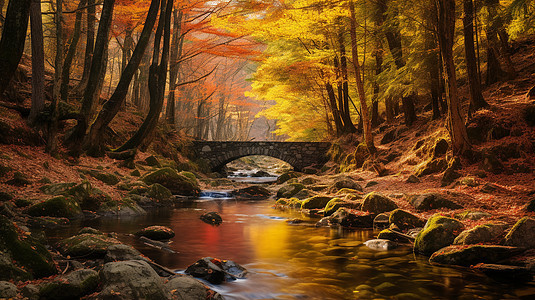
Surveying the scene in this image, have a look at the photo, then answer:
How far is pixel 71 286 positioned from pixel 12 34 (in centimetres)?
440

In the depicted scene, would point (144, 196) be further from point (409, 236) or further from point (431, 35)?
point (431, 35)

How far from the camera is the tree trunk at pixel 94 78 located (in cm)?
1068

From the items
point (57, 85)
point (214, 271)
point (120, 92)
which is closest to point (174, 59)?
point (120, 92)

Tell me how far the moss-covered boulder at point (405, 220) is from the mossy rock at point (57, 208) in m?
6.30

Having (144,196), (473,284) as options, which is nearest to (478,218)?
(473,284)

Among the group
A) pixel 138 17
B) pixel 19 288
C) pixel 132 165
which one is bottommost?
pixel 19 288

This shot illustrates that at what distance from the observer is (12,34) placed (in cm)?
585

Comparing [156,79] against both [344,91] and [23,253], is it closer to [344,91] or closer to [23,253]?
[344,91]

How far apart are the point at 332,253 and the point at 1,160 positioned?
695 centimetres

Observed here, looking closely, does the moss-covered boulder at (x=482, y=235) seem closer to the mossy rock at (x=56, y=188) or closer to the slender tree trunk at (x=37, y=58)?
the mossy rock at (x=56, y=188)

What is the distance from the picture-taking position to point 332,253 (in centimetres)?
603

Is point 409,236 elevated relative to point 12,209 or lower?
lower

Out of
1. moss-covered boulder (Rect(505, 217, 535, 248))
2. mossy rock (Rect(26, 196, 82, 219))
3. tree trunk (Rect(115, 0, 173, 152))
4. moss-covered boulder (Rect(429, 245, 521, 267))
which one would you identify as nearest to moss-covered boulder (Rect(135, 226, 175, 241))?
mossy rock (Rect(26, 196, 82, 219))

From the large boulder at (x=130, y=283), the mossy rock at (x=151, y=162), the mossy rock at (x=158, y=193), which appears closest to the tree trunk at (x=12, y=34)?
the large boulder at (x=130, y=283)
